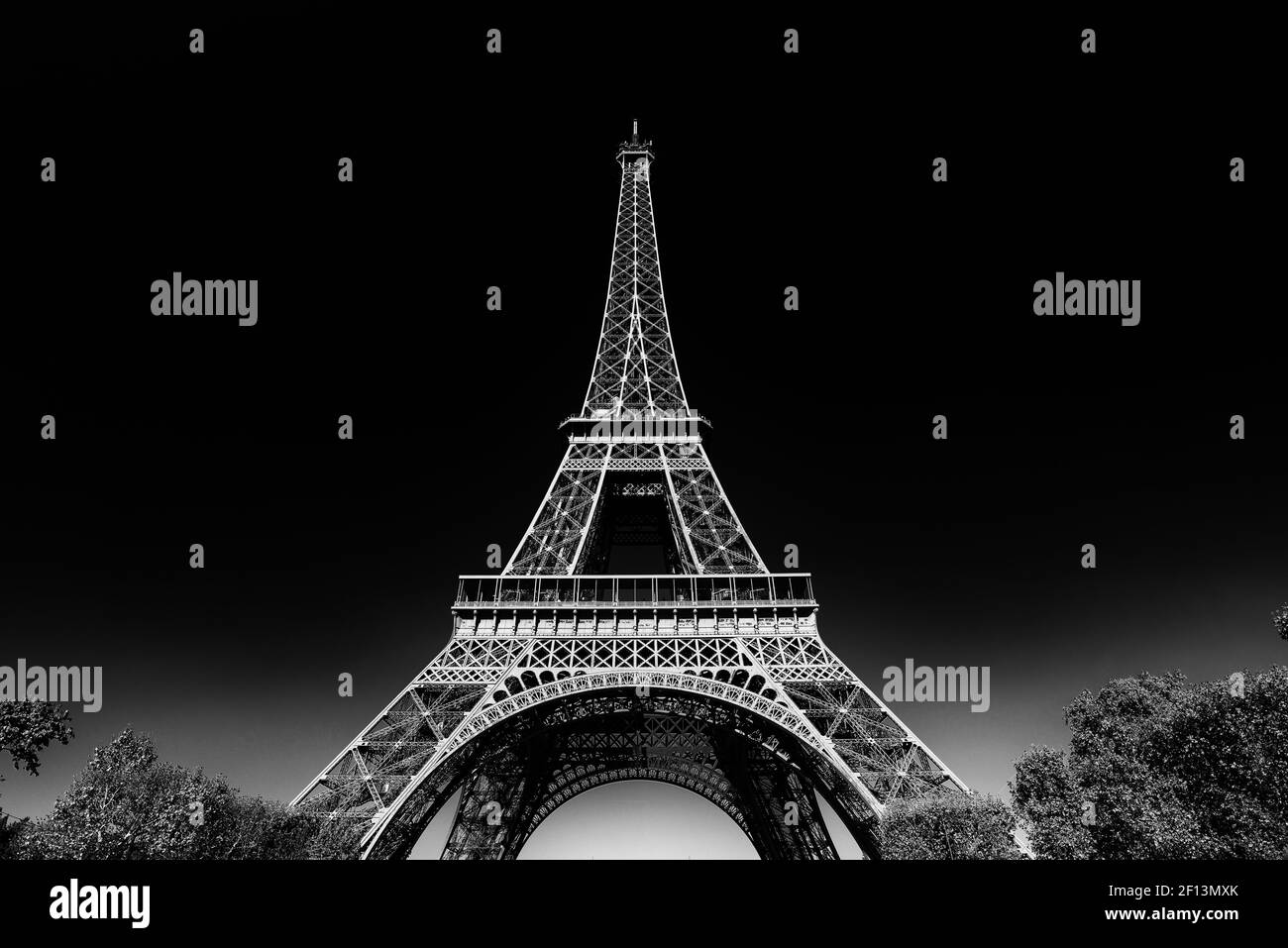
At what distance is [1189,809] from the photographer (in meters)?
16.2

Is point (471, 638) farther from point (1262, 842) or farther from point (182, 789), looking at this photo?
point (1262, 842)

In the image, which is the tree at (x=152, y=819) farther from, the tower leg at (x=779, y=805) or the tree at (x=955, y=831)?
the tower leg at (x=779, y=805)

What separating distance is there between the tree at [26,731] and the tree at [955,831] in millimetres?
19780

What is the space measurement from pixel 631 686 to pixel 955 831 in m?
10.6

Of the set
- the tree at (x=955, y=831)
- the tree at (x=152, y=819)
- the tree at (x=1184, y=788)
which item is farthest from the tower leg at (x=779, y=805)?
the tree at (x=152, y=819)

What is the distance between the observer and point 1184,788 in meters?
16.8

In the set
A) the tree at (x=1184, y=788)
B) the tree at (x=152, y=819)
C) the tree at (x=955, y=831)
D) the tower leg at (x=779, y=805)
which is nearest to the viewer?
the tree at (x=152, y=819)

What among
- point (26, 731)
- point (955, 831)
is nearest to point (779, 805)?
point (955, 831)

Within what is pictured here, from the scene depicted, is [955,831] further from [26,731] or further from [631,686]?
[26,731]

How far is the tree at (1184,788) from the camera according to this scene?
46.9ft

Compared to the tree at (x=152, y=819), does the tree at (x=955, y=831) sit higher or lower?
lower

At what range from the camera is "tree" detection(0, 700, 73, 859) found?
13.2 metres
